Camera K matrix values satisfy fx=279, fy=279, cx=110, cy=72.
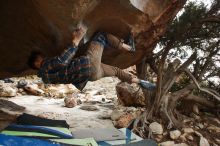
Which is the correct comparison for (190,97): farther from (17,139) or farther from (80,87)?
(17,139)

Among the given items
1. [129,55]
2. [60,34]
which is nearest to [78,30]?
[60,34]

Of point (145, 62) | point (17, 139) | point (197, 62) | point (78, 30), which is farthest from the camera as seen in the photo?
point (145, 62)

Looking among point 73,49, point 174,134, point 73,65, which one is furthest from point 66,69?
point 174,134

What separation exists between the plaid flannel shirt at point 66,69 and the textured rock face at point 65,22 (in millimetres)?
594

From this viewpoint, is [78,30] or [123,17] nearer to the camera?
[78,30]

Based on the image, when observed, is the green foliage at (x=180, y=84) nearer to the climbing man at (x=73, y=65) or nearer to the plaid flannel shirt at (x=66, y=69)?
the climbing man at (x=73, y=65)

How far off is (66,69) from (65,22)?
795mm

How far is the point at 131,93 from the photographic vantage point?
31.8 feet

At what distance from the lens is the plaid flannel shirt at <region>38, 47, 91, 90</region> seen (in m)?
4.38

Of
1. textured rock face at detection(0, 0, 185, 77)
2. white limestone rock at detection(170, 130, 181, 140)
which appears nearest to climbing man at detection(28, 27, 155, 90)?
textured rock face at detection(0, 0, 185, 77)

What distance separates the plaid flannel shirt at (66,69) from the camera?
14.4ft

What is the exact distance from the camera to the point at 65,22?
461 centimetres

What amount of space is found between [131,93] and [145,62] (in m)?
1.47

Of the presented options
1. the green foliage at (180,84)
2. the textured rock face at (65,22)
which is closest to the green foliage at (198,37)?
the green foliage at (180,84)
